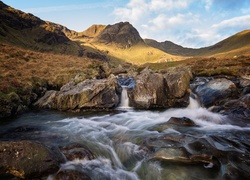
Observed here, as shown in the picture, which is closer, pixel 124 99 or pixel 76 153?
pixel 76 153

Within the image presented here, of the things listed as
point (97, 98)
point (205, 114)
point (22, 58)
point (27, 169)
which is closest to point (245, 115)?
point (205, 114)

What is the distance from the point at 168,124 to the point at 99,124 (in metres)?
5.32

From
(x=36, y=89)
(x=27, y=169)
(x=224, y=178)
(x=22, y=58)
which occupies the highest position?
(x=22, y=58)

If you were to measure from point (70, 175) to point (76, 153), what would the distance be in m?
1.95

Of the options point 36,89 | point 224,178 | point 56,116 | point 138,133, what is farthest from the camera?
point 36,89

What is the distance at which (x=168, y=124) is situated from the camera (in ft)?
46.8

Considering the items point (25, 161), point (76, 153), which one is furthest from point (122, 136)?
point (25, 161)

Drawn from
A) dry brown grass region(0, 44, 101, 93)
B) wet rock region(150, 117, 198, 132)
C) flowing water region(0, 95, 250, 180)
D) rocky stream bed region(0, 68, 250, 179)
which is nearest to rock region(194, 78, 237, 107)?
rocky stream bed region(0, 68, 250, 179)

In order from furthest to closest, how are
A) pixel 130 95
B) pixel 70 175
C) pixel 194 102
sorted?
pixel 130 95, pixel 194 102, pixel 70 175

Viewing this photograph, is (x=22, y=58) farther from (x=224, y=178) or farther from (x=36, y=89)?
(x=224, y=178)

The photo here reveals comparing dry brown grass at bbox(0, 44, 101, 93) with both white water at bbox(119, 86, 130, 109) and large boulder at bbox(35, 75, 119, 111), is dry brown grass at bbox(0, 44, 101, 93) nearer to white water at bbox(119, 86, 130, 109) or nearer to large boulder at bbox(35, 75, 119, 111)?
large boulder at bbox(35, 75, 119, 111)

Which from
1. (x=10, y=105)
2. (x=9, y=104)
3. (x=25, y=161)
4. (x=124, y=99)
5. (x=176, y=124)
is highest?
(x=9, y=104)

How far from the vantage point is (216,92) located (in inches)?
837

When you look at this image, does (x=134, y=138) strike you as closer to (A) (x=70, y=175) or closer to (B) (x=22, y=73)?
(A) (x=70, y=175)
